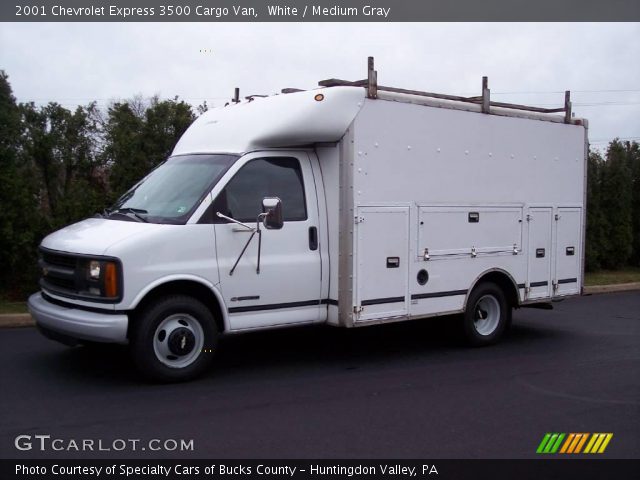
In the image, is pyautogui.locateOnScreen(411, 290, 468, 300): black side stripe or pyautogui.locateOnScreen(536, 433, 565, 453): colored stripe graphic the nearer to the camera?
pyautogui.locateOnScreen(536, 433, 565, 453): colored stripe graphic

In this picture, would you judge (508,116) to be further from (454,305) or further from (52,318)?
(52,318)

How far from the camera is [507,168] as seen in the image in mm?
8484

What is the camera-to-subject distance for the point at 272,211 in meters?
6.46

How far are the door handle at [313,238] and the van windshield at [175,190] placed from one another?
1.11 metres

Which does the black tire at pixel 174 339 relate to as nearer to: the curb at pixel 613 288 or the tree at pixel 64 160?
the tree at pixel 64 160

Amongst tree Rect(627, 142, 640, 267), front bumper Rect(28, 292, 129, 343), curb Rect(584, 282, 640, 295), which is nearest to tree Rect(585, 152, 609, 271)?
tree Rect(627, 142, 640, 267)

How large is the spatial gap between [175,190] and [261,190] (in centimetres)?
87

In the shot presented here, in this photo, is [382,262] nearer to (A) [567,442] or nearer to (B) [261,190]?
(B) [261,190]

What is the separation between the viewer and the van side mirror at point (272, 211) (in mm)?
6430

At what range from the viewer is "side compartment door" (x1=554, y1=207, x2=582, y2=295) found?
30.0 feet

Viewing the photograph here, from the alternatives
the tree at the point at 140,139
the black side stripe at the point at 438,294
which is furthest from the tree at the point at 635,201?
the tree at the point at 140,139

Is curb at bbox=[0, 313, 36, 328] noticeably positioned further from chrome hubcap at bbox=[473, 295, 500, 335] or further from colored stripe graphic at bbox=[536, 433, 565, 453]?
colored stripe graphic at bbox=[536, 433, 565, 453]

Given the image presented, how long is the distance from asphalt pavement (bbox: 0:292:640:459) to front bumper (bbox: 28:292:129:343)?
527 mm

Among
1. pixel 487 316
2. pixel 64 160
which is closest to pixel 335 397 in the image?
pixel 487 316
